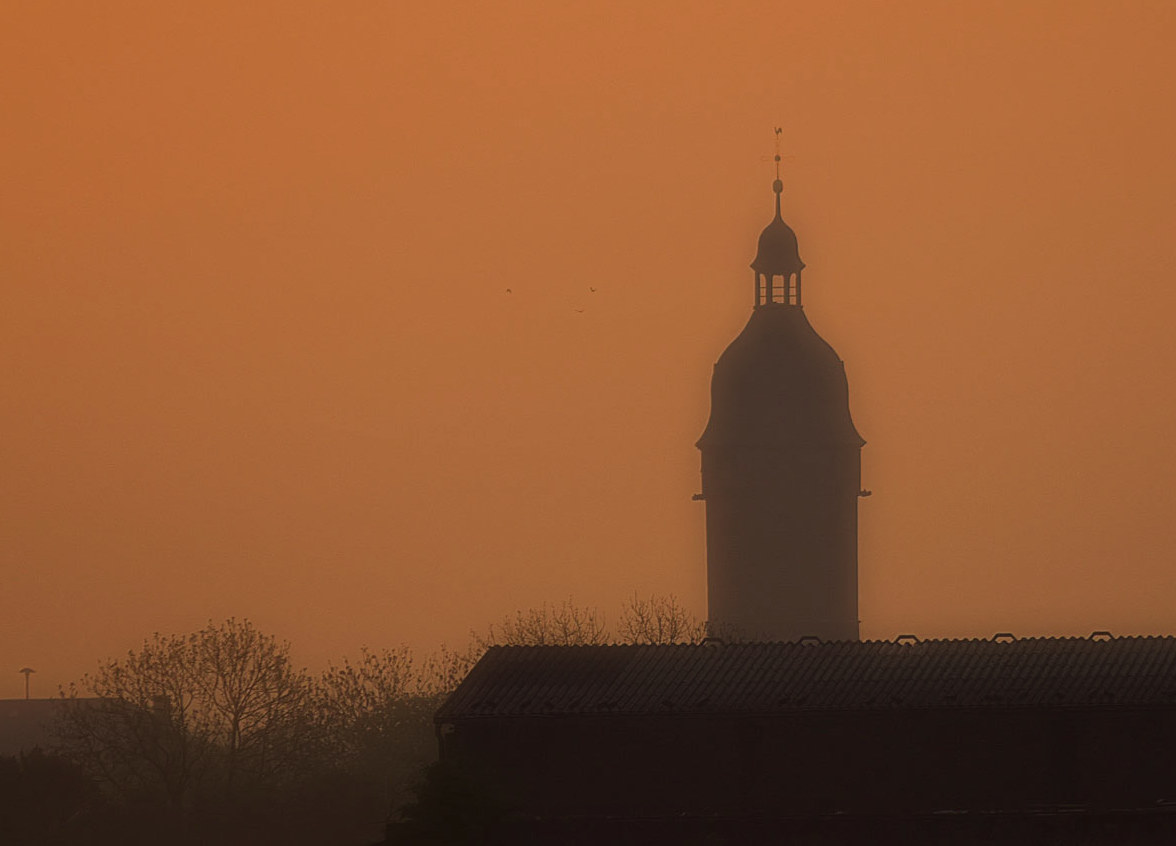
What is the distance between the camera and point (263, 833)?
9444 centimetres

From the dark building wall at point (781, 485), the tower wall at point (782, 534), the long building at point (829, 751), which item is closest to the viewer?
the long building at point (829, 751)

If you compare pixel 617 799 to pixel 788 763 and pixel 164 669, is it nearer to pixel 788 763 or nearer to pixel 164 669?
pixel 788 763

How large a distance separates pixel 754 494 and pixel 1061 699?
3080 inches

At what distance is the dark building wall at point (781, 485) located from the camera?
148750 millimetres

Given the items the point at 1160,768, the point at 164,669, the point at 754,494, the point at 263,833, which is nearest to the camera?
the point at 1160,768

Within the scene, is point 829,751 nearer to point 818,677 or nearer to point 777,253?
point 818,677

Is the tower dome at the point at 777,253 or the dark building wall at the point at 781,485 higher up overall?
the tower dome at the point at 777,253

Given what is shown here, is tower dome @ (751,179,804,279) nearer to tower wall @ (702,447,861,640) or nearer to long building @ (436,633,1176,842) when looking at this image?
tower wall @ (702,447,861,640)

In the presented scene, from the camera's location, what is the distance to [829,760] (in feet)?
234

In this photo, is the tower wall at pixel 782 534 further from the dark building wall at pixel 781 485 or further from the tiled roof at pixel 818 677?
the tiled roof at pixel 818 677

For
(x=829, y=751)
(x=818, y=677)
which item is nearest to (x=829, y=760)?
(x=829, y=751)

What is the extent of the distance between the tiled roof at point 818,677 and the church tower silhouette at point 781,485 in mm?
73926

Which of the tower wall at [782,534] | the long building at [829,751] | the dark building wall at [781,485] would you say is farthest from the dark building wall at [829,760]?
the dark building wall at [781,485]

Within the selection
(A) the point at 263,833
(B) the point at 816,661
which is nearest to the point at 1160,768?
(B) the point at 816,661
